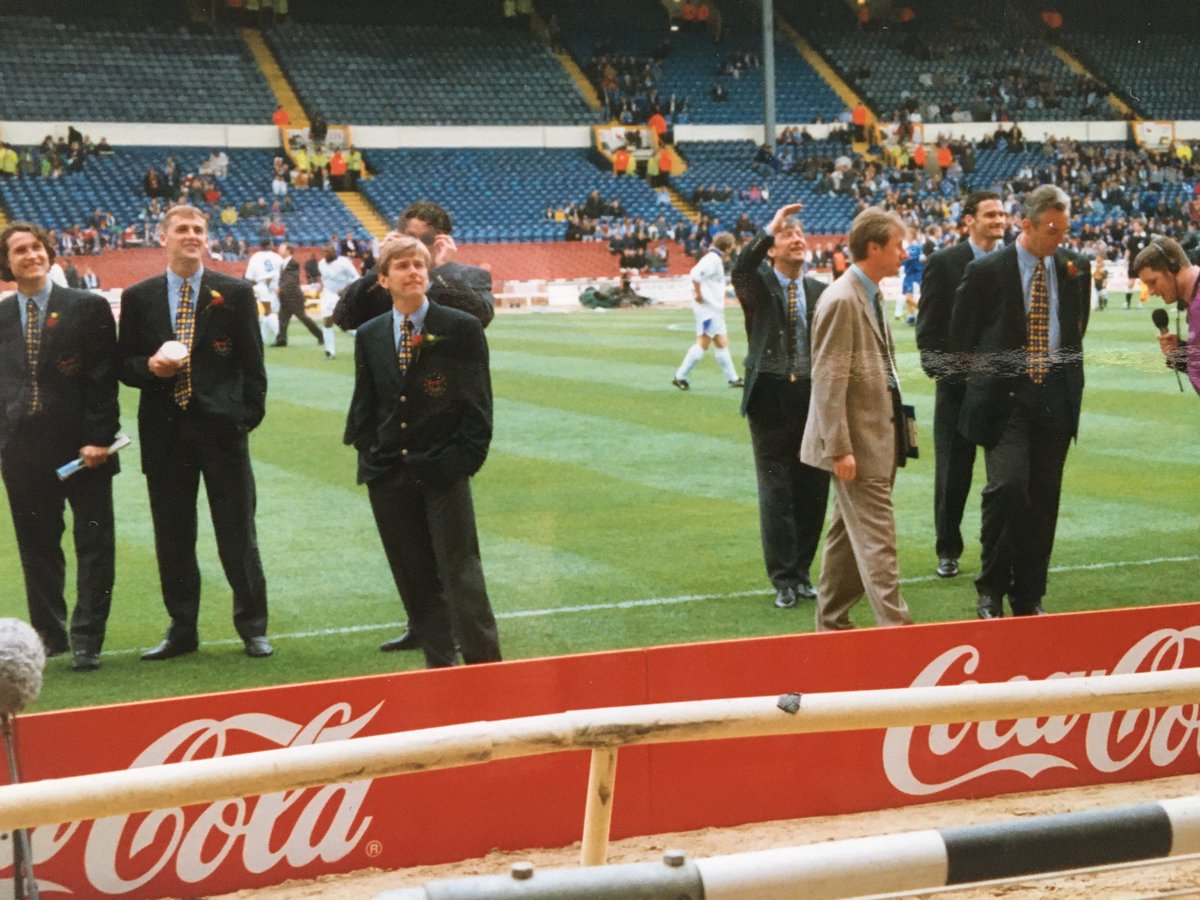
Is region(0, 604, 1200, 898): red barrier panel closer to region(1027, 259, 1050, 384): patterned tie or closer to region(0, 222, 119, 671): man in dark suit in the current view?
region(1027, 259, 1050, 384): patterned tie

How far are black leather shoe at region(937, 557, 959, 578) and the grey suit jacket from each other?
7.11ft

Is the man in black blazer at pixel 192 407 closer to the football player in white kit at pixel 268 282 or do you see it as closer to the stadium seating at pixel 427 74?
the football player in white kit at pixel 268 282

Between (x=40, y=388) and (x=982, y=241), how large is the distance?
4.59m

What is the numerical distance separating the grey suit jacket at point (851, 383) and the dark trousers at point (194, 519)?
2562 mm

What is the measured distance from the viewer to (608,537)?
967cm

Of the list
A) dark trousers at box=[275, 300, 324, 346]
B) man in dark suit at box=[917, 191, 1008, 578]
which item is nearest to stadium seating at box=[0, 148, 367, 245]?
dark trousers at box=[275, 300, 324, 346]

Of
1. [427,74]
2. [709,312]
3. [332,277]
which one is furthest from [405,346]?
[427,74]

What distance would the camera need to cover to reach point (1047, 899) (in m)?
4.41

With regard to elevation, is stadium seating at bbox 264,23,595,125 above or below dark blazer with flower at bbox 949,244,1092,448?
above

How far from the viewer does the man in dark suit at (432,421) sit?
608 cm

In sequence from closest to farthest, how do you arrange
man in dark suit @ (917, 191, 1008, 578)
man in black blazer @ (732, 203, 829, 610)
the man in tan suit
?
the man in tan suit < man in black blazer @ (732, 203, 829, 610) < man in dark suit @ (917, 191, 1008, 578)

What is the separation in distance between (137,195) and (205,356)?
1396 inches

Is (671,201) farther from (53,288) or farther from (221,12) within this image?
(53,288)

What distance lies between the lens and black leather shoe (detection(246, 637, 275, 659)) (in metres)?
7.11
